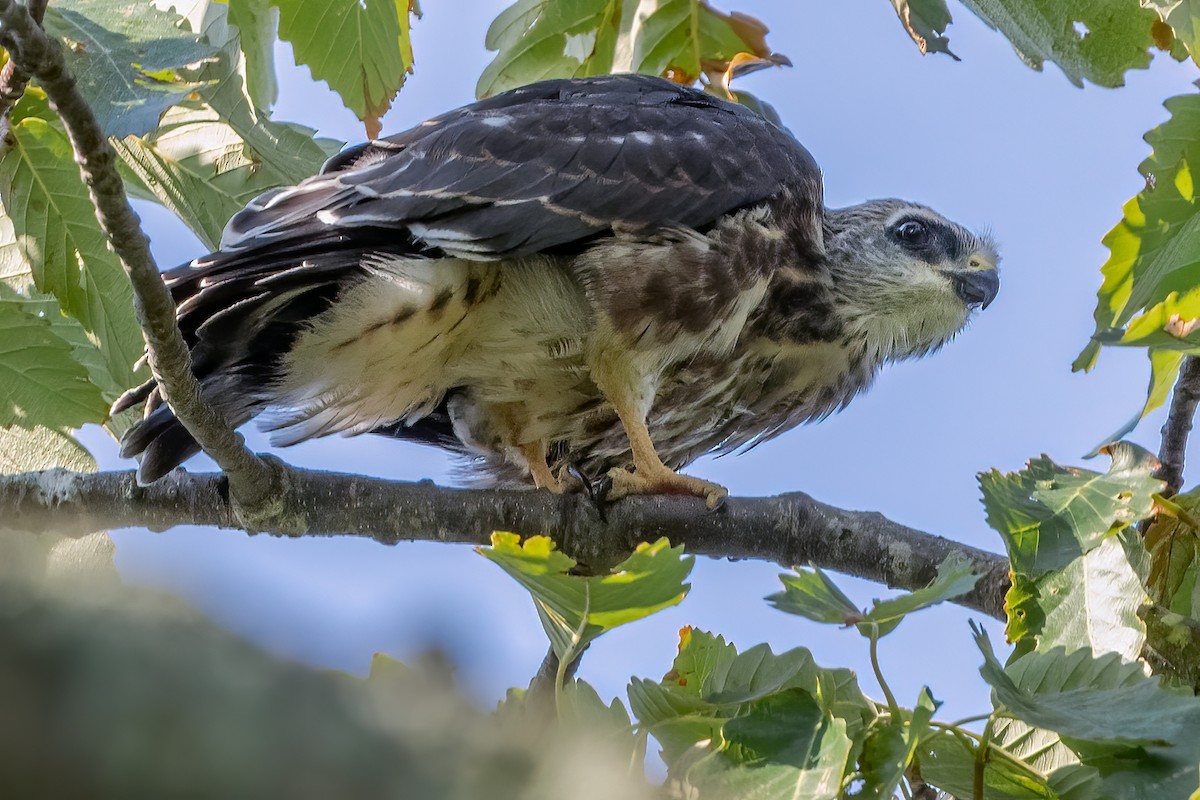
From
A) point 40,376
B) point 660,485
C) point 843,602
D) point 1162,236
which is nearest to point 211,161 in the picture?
point 40,376

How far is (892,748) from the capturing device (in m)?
1.87

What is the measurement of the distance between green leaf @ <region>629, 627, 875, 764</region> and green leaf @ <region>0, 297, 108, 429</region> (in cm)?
169

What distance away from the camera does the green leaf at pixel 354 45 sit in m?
3.01

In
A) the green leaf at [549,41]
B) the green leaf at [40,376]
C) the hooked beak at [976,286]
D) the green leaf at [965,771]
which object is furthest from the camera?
the hooked beak at [976,286]

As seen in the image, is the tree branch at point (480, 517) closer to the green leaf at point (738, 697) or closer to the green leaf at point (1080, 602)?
the green leaf at point (1080, 602)

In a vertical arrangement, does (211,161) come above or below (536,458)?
above

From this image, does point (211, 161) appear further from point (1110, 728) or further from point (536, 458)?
point (1110, 728)

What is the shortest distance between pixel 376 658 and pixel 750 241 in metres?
3.00

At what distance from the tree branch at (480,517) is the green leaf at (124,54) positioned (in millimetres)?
914

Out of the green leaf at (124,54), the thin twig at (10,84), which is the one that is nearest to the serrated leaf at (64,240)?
the green leaf at (124,54)

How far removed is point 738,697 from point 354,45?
1.95 metres

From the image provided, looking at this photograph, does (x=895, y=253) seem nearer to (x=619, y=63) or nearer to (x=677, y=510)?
(x=619, y=63)

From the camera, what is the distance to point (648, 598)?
6.07ft

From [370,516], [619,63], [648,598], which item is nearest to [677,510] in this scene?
[370,516]
